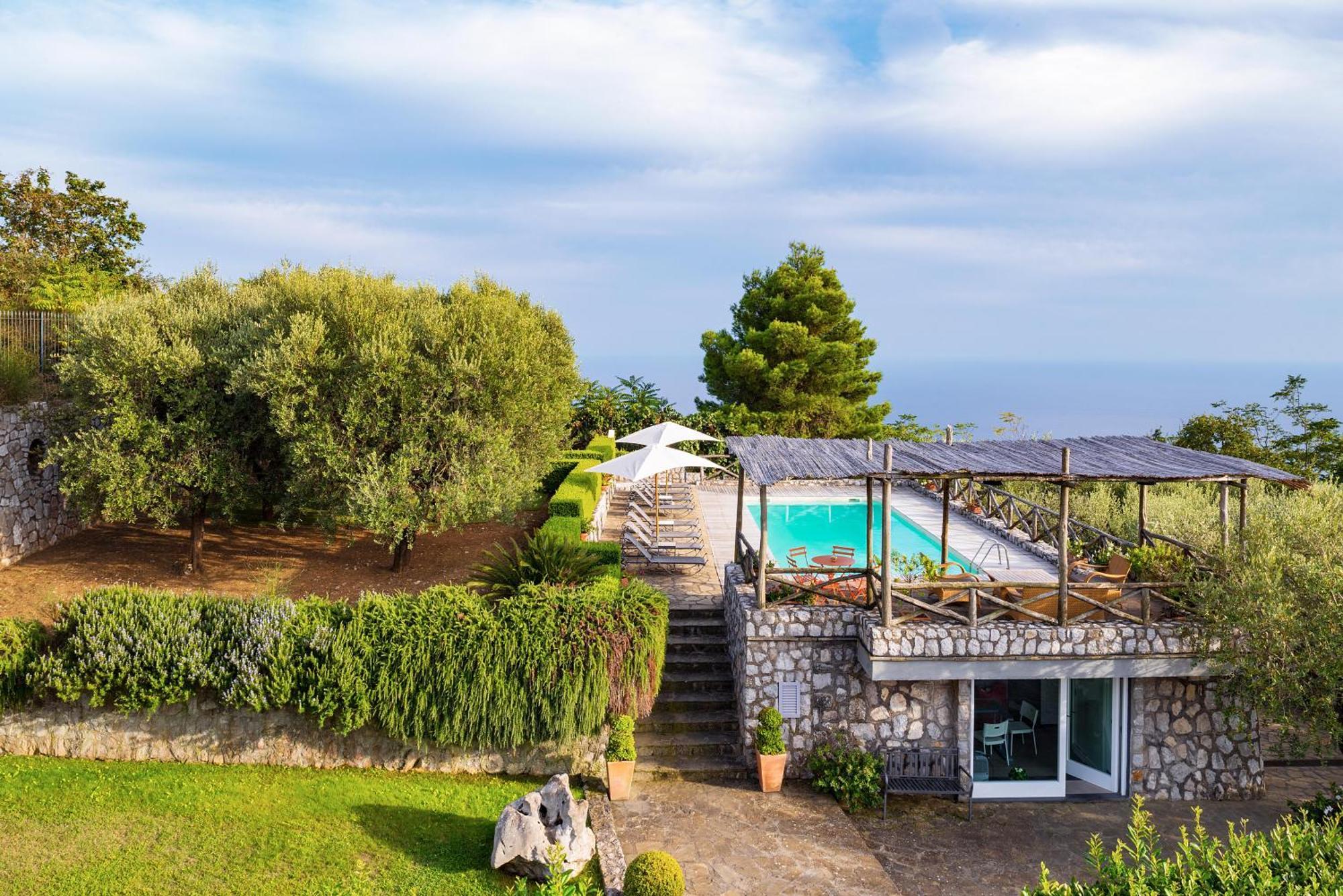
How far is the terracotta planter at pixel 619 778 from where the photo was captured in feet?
39.3

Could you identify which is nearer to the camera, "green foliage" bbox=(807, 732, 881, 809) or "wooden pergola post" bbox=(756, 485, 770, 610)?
"green foliage" bbox=(807, 732, 881, 809)

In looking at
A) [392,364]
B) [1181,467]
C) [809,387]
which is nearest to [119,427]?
[392,364]

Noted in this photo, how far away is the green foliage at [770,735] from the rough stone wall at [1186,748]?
17.7 ft

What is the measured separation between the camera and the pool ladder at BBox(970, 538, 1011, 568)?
17328 mm

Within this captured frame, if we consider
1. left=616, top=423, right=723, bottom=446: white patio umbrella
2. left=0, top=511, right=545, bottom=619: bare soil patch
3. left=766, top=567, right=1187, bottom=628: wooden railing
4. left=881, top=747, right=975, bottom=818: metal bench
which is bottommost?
left=881, top=747, right=975, bottom=818: metal bench

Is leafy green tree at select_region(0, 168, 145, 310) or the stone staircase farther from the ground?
leafy green tree at select_region(0, 168, 145, 310)

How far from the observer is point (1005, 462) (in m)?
12.5

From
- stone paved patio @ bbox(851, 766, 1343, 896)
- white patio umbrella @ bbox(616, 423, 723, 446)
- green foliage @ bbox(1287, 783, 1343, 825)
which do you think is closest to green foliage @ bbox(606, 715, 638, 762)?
stone paved patio @ bbox(851, 766, 1343, 896)

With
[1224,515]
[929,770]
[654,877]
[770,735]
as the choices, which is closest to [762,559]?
[770,735]

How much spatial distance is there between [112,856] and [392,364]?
8924mm

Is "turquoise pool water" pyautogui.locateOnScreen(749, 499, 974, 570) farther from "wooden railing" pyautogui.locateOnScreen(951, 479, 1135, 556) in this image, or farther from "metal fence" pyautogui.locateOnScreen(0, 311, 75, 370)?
"metal fence" pyautogui.locateOnScreen(0, 311, 75, 370)

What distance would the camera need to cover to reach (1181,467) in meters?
12.0

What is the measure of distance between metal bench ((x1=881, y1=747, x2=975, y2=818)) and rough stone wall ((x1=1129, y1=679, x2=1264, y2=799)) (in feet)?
8.61

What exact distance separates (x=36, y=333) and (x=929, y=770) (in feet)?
72.3
